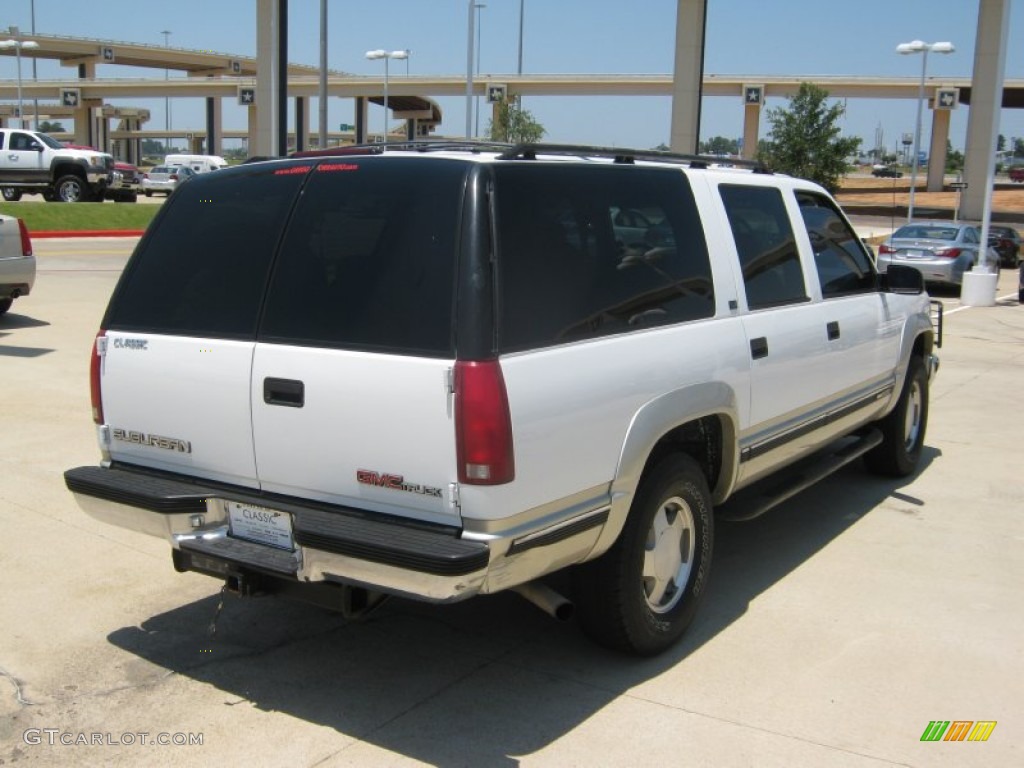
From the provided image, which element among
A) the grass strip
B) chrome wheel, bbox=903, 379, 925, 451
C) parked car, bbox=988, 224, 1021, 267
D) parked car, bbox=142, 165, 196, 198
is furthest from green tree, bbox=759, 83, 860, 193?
chrome wheel, bbox=903, 379, 925, 451

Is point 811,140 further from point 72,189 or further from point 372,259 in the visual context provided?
point 372,259

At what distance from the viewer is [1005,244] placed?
30.3 meters

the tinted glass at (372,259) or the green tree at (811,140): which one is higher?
the green tree at (811,140)

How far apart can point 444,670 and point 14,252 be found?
991cm

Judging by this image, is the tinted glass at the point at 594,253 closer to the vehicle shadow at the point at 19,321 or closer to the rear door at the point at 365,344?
the rear door at the point at 365,344

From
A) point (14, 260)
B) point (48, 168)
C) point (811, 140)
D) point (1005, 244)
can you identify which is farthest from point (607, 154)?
point (811, 140)

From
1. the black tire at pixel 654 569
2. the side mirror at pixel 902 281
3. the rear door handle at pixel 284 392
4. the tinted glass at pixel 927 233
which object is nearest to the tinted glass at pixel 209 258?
the rear door handle at pixel 284 392

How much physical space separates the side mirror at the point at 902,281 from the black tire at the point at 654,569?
8.93ft

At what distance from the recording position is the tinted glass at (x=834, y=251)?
5.92 m

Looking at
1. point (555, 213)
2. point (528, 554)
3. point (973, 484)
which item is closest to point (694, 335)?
point (555, 213)

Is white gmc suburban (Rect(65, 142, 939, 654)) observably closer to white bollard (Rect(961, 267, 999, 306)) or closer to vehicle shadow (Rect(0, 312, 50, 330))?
vehicle shadow (Rect(0, 312, 50, 330))

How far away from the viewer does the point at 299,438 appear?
3746mm

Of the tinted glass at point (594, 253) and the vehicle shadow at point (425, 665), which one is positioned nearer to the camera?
the tinted glass at point (594, 253)

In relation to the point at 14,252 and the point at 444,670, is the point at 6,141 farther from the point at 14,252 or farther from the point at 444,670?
the point at 444,670
